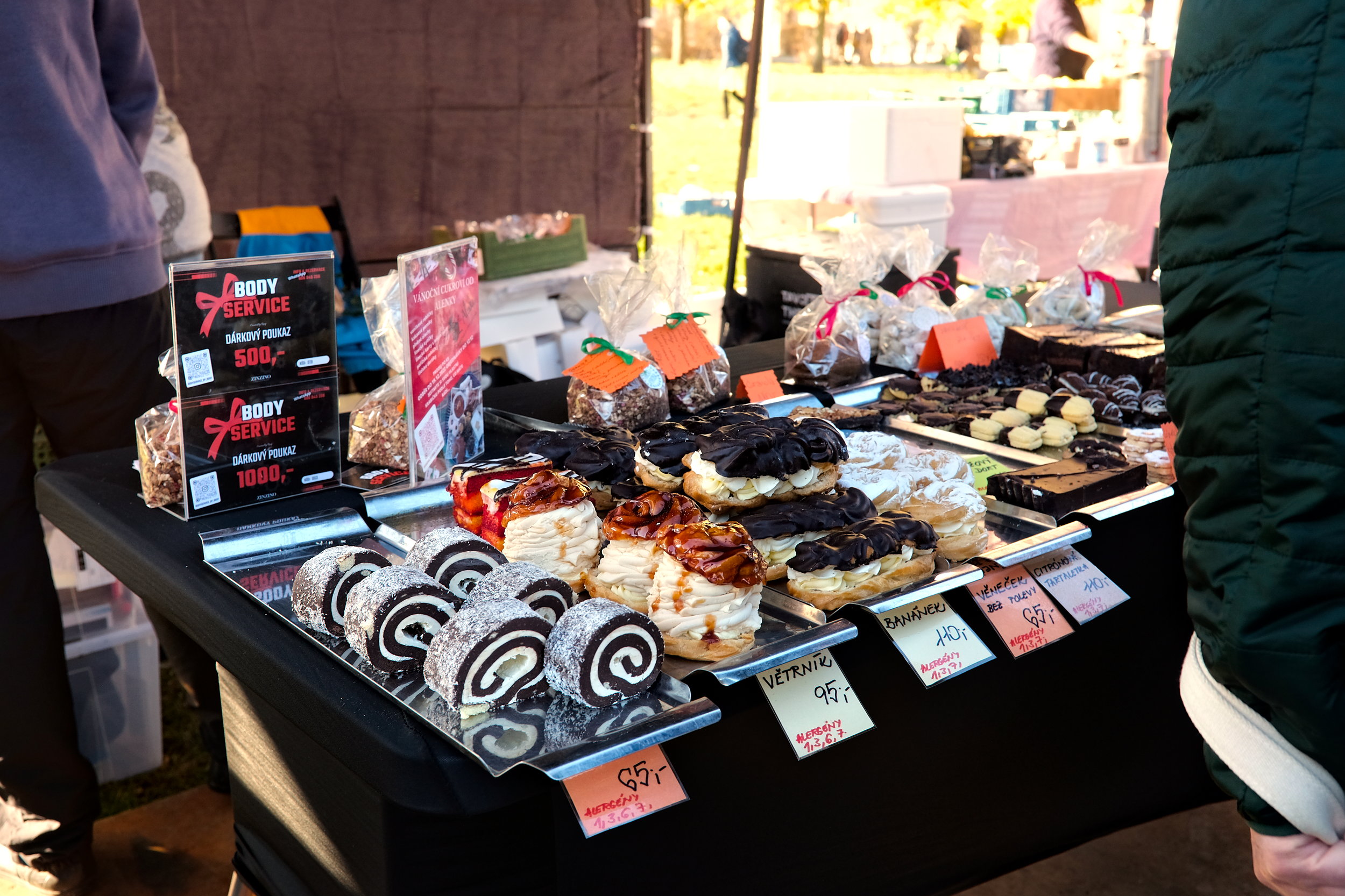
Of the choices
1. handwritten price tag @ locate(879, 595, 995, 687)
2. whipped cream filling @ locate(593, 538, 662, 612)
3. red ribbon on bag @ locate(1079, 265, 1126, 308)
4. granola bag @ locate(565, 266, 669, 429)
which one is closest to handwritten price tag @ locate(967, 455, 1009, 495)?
handwritten price tag @ locate(879, 595, 995, 687)

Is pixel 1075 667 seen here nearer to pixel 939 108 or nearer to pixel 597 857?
pixel 597 857

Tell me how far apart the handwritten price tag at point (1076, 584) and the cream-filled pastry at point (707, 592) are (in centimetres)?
52

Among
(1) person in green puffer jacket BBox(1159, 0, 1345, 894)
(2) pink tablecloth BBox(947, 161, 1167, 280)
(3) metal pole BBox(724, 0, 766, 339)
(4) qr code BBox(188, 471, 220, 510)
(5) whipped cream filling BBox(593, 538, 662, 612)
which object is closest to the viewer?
(1) person in green puffer jacket BBox(1159, 0, 1345, 894)

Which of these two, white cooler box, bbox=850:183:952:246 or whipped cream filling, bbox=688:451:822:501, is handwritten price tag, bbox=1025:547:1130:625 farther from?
white cooler box, bbox=850:183:952:246

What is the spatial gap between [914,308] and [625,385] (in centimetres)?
89

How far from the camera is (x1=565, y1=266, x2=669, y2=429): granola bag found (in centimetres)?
180

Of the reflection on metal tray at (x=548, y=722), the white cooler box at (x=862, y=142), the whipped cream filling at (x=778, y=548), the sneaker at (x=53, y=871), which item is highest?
the white cooler box at (x=862, y=142)

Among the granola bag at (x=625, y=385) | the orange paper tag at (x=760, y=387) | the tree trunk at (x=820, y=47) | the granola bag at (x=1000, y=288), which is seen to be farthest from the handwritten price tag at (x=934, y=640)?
the tree trunk at (x=820, y=47)

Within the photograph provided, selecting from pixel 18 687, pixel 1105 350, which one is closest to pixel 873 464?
pixel 1105 350

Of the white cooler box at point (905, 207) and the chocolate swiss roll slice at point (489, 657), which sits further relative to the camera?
the white cooler box at point (905, 207)

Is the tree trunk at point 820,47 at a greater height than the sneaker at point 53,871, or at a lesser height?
greater

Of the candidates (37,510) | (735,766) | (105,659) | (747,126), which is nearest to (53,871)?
(105,659)

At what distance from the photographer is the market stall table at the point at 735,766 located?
1054 mm

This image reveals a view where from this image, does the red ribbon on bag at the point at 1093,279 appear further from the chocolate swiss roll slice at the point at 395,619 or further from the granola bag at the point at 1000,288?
the chocolate swiss roll slice at the point at 395,619
